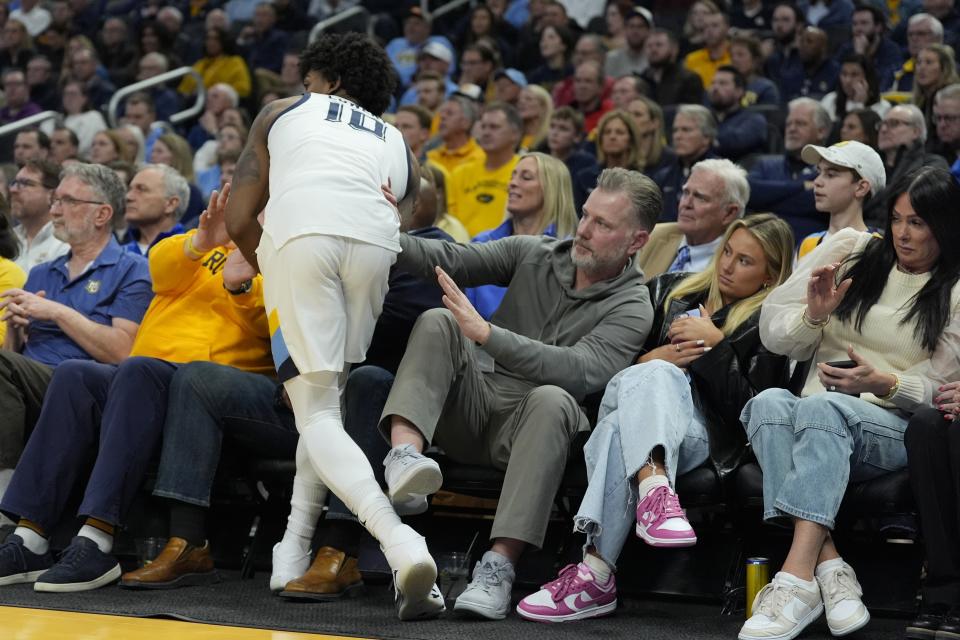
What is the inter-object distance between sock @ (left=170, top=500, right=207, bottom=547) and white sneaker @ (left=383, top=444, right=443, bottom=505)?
2.71 feet

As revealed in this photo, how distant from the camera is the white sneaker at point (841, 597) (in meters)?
3.21


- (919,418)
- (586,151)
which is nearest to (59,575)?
(919,418)

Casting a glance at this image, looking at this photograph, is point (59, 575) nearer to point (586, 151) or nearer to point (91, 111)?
point (586, 151)

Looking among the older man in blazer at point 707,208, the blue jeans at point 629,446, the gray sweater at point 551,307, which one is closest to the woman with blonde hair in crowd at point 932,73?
the older man in blazer at point 707,208

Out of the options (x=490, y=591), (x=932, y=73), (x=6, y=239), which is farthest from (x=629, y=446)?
(x=932, y=73)

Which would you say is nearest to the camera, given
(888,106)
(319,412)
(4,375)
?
(319,412)

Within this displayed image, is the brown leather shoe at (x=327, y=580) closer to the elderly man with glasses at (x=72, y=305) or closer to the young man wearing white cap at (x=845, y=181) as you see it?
the elderly man with glasses at (x=72, y=305)

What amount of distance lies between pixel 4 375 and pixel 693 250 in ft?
8.42

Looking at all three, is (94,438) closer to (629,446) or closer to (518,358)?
(518,358)

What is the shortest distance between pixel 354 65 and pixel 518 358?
102cm

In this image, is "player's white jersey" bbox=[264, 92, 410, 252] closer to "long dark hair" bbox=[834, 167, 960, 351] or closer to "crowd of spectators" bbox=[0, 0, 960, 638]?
"crowd of spectators" bbox=[0, 0, 960, 638]

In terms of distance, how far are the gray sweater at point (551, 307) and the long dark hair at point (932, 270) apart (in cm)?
63

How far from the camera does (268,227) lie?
351 cm

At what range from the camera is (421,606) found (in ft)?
11.0
